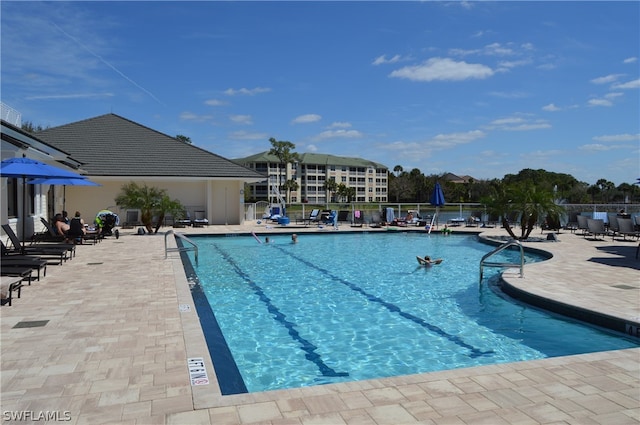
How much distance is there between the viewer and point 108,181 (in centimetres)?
2283

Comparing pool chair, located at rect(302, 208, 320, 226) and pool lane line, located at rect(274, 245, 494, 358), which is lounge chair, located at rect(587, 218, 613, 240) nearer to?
pool lane line, located at rect(274, 245, 494, 358)

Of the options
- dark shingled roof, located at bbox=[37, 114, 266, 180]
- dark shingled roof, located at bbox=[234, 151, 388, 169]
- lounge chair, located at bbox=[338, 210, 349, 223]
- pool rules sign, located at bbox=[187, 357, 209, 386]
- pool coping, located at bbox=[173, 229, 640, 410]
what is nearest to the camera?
pool coping, located at bbox=[173, 229, 640, 410]

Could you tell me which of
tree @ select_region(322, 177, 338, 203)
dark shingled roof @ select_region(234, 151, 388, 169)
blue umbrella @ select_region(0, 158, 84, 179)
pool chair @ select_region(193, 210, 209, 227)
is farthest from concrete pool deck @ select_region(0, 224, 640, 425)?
tree @ select_region(322, 177, 338, 203)

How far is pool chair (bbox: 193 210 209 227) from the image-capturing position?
22.2m

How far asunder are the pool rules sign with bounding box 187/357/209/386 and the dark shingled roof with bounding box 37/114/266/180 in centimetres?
1951

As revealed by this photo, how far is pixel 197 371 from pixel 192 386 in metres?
0.33

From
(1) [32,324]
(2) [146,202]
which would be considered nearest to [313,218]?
(2) [146,202]

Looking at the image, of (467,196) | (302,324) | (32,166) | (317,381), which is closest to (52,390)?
(317,381)

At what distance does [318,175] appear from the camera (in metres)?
91.4

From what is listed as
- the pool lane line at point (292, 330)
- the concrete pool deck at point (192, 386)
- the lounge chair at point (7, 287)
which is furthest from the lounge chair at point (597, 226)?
the lounge chair at point (7, 287)

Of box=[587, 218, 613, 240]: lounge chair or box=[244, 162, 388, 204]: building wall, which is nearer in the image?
box=[587, 218, 613, 240]: lounge chair

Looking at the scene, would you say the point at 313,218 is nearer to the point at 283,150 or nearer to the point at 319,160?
the point at 283,150

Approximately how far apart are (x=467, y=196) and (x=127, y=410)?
269 feet

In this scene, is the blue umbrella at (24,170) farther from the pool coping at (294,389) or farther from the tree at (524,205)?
the tree at (524,205)
